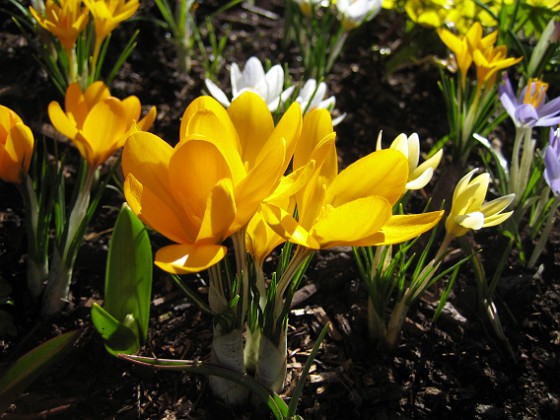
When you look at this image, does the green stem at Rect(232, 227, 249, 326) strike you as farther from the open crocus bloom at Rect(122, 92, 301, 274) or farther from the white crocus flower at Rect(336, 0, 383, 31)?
the white crocus flower at Rect(336, 0, 383, 31)

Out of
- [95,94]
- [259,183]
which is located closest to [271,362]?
[259,183]

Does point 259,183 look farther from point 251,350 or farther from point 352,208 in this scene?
point 251,350

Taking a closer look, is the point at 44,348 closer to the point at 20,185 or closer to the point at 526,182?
the point at 20,185

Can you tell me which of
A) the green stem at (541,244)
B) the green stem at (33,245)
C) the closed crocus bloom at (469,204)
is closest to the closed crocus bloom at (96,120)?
the green stem at (33,245)

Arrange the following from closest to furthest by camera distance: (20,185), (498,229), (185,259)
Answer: (185,259)
(20,185)
(498,229)

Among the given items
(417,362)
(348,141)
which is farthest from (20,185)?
(348,141)

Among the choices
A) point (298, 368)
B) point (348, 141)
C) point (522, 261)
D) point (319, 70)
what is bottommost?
point (298, 368)
